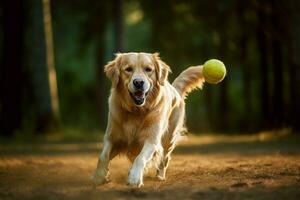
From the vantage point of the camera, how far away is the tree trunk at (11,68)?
21.5 metres

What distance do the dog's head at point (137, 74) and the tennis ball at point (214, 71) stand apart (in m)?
1.35

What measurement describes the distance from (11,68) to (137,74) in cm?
1400

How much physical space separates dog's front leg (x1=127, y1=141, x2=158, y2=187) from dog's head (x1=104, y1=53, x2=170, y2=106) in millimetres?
539

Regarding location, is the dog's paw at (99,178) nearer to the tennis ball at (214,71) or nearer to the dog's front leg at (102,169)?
the dog's front leg at (102,169)

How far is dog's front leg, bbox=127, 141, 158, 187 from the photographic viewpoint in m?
7.35

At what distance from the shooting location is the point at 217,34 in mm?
29562

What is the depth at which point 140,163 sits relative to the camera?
7645 mm

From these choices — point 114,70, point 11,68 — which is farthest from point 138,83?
point 11,68

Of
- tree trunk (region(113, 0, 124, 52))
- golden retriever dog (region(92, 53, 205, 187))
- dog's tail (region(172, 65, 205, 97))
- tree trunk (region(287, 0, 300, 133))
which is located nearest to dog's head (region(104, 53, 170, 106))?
golden retriever dog (region(92, 53, 205, 187))

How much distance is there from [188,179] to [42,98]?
42.9 feet

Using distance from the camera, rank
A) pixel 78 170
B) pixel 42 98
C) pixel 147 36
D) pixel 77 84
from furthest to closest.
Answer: pixel 77 84 → pixel 147 36 → pixel 42 98 → pixel 78 170

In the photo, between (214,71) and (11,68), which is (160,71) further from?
(11,68)

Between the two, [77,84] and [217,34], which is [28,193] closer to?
[217,34]

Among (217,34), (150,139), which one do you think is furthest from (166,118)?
(217,34)
